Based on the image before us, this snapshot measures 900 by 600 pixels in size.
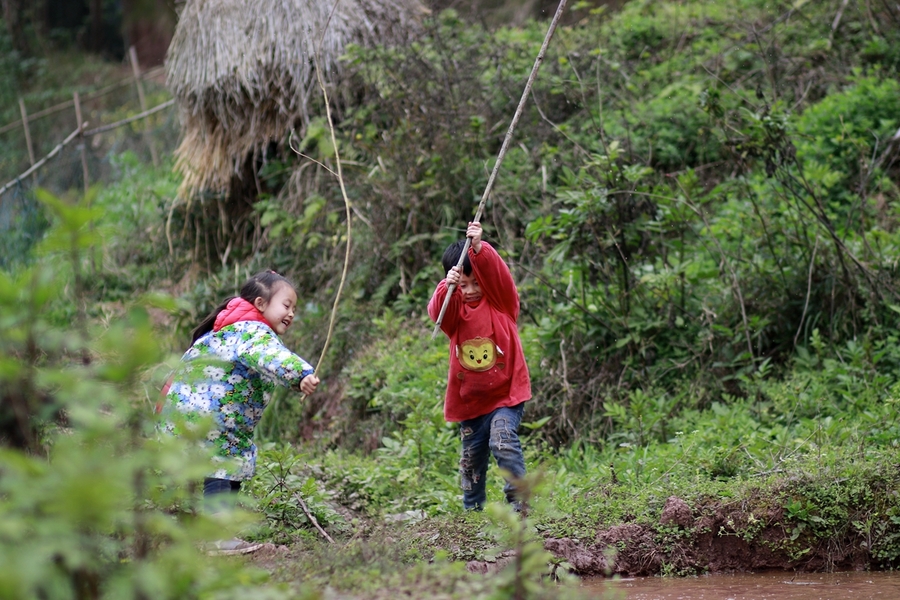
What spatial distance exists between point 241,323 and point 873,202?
17.0ft

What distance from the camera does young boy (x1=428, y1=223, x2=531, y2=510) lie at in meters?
4.57

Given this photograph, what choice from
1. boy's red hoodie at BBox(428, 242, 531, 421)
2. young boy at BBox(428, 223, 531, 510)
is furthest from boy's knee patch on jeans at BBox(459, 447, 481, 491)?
boy's red hoodie at BBox(428, 242, 531, 421)

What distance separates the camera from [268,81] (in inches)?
344

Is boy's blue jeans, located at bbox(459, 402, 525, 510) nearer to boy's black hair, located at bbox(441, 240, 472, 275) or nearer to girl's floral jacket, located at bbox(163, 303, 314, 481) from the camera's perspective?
boy's black hair, located at bbox(441, 240, 472, 275)

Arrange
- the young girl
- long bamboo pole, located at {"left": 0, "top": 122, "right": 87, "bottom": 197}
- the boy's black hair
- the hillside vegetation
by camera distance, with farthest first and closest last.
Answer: long bamboo pole, located at {"left": 0, "top": 122, "right": 87, "bottom": 197} → the boy's black hair → the young girl → the hillside vegetation

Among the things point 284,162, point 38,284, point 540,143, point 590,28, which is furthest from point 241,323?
point 590,28

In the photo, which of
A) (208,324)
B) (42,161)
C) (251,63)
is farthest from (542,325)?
(42,161)

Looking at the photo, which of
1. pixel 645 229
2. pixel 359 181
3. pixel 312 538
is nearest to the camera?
pixel 312 538

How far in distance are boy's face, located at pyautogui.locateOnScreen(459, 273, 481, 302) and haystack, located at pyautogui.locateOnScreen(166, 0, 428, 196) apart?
14.5 feet

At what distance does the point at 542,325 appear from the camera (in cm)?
627

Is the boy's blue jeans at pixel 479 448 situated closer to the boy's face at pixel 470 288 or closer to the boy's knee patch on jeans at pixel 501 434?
the boy's knee patch on jeans at pixel 501 434

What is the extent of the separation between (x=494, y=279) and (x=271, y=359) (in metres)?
1.34

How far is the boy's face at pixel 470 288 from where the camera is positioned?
469 centimetres

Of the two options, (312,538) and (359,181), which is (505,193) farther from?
(312,538)
